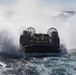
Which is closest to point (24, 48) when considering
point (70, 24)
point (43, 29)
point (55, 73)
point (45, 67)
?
point (45, 67)

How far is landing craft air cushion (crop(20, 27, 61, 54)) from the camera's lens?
66875mm

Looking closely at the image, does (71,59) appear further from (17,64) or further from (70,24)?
(70,24)

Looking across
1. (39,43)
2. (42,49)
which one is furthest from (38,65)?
(39,43)

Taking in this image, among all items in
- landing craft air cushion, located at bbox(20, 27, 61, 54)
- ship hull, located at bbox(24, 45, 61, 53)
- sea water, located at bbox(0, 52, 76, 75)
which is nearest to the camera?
sea water, located at bbox(0, 52, 76, 75)

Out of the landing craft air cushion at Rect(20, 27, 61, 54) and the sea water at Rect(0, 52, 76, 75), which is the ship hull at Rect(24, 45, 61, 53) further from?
the sea water at Rect(0, 52, 76, 75)

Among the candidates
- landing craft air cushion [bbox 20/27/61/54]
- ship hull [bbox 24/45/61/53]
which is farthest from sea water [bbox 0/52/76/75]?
landing craft air cushion [bbox 20/27/61/54]

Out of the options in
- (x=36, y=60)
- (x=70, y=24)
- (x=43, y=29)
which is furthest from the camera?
(x=70, y=24)

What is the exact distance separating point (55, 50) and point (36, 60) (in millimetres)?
9027

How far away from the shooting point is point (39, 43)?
68.1 metres

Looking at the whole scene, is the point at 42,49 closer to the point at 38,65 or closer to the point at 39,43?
the point at 39,43

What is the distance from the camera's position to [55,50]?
220 ft

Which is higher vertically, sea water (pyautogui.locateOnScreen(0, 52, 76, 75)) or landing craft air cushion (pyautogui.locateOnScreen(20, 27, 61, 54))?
landing craft air cushion (pyautogui.locateOnScreen(20, 27, 61, 54))

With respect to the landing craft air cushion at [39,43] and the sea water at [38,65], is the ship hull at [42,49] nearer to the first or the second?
the landing craft air cushion at [39,43]

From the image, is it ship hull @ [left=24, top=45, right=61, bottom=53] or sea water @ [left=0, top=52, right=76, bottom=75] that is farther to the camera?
ship hull @ [left=24, top=45, right=61, bottom=53]
